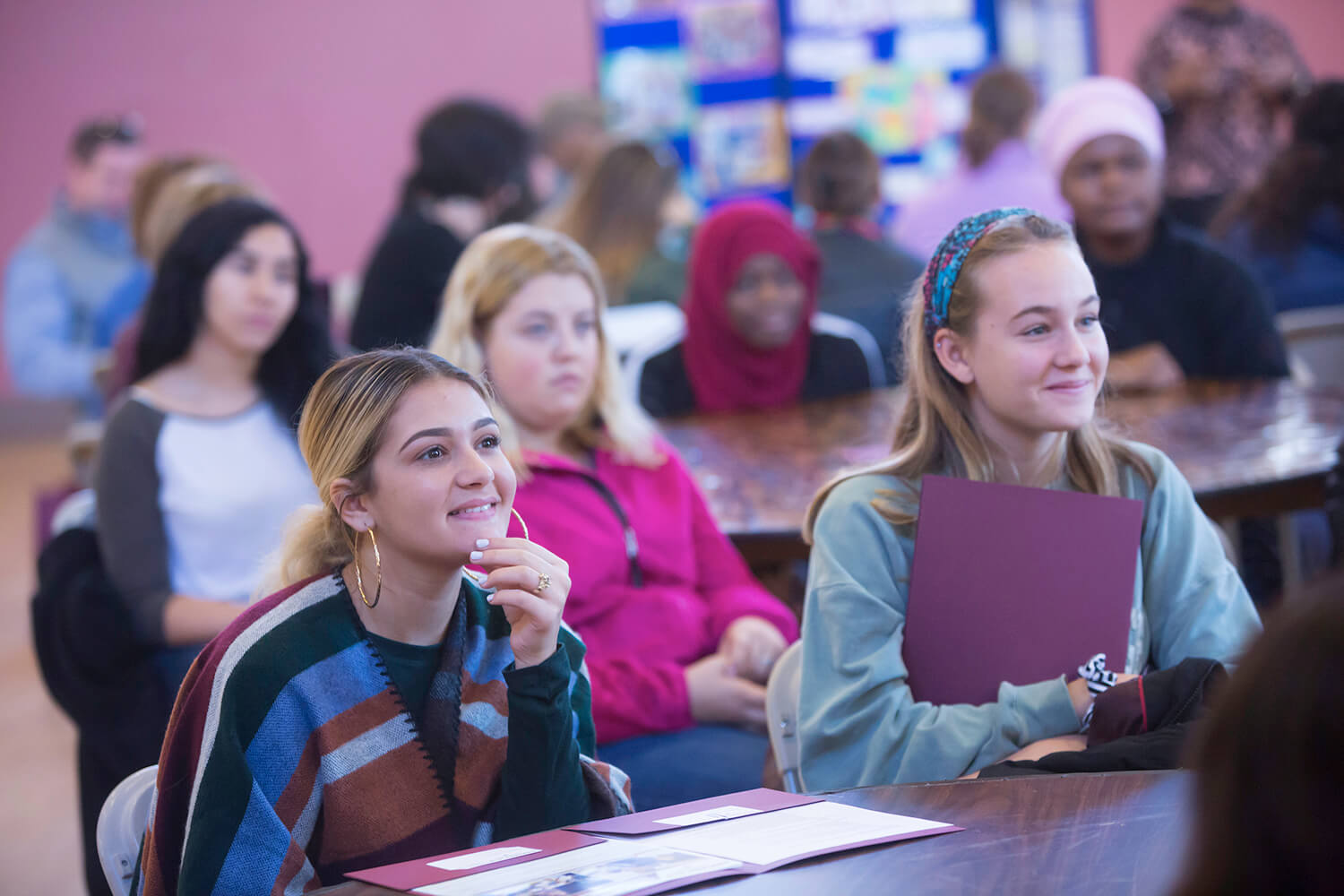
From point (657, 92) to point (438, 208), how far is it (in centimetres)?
494

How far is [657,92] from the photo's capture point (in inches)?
337

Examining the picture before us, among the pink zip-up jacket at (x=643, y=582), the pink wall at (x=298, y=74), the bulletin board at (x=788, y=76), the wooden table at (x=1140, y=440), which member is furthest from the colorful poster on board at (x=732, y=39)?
the pink zip-up jacket at (x=643, y=582)

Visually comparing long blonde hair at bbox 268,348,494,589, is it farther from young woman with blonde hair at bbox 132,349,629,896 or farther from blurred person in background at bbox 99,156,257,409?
blurred person in background at bbox 99,156,257,409

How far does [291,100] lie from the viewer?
8.55m

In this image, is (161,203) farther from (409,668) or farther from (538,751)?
(538,751)

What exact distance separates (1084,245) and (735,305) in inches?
38.1

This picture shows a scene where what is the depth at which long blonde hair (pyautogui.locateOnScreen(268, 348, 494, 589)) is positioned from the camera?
134 cm

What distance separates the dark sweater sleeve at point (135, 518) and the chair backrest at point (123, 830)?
85 cm

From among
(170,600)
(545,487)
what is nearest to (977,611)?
(545,487)

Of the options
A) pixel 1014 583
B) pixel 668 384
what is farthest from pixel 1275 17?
pixel 1014 583

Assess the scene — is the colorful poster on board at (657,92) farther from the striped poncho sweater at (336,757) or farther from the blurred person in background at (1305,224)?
the striped poncho sweater at (336,757)

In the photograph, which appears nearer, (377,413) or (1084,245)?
(377,413)

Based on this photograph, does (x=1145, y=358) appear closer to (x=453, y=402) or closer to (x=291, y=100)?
(x=453, y=402)

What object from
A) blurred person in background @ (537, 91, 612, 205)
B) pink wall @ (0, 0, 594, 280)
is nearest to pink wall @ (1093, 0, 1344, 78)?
pink wall @ (0, 0, 594, 280)
